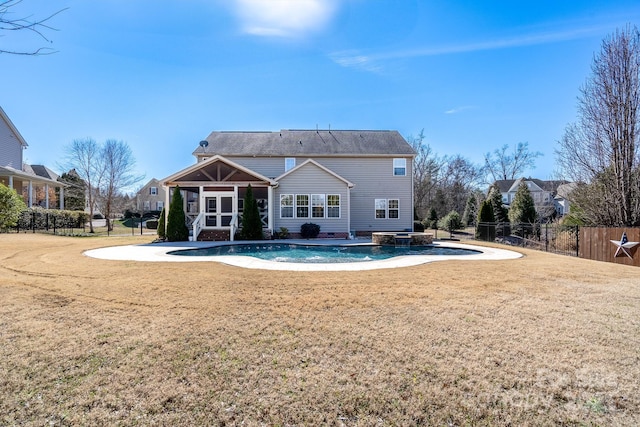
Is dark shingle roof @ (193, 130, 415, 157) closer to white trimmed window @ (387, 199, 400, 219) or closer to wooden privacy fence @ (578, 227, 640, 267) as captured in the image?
white trimmed window @ (387, 199, 400, 219)

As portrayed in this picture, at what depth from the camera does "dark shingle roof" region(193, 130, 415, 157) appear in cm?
2358

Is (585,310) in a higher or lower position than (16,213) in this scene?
lower

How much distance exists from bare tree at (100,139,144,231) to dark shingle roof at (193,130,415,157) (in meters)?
12.3

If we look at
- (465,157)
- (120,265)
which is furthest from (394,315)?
(465,157)

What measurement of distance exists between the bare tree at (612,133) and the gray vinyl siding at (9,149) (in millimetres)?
41653

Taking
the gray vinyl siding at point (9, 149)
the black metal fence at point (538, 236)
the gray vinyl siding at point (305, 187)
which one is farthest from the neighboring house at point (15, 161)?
the black metal fence at point (538, 236)

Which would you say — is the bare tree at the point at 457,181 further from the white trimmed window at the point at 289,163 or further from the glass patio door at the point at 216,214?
the glass patio door at the point at 216,214

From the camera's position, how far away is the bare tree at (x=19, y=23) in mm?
3059

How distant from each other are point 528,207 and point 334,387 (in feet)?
87.2

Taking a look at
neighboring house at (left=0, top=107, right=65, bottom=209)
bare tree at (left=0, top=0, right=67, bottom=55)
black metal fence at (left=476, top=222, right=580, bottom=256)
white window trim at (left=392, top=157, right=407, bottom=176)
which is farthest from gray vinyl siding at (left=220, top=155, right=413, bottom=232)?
bare tree at (left=0, top=0, right=67, bottom=55)

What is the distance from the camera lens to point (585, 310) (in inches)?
198

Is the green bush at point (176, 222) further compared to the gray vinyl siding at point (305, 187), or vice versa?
A: the gray vinyl siding at point (305, 187)

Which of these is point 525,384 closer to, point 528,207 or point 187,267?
point 187,267

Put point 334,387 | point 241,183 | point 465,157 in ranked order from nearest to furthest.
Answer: point 334,387
point 241,183
point 465,157
